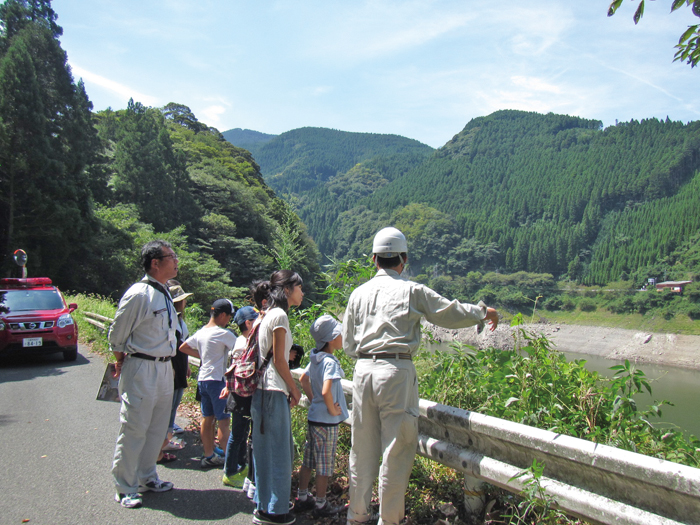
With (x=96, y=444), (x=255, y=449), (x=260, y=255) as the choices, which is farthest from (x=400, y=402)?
(x=260, y=255)

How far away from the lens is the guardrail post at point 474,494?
3.06 m

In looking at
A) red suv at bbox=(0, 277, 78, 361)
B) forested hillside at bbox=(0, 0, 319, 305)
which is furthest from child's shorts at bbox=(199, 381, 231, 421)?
forested hillside at bbox=(0, 0, 319, 305)

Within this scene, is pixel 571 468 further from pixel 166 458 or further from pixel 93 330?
pixel 93 330

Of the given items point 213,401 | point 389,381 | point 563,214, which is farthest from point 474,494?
point 563,214

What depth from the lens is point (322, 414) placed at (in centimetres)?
376

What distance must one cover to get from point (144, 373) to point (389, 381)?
6.65 ft

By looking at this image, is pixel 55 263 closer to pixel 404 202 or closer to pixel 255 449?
pixel 255 449

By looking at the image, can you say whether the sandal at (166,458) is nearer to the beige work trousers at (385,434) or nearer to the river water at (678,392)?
the beige work trousers at (385,434)

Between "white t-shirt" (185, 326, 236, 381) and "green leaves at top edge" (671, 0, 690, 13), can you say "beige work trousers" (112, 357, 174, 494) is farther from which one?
"green leaves at top edge" (671, 0, 690, 13)

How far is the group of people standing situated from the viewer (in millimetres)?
3023

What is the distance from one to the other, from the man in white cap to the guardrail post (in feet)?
1.28

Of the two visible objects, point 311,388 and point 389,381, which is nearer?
point 389,381

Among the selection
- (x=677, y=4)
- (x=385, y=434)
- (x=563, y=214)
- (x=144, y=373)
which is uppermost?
(x=563, y=214)

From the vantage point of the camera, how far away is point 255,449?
352cm
